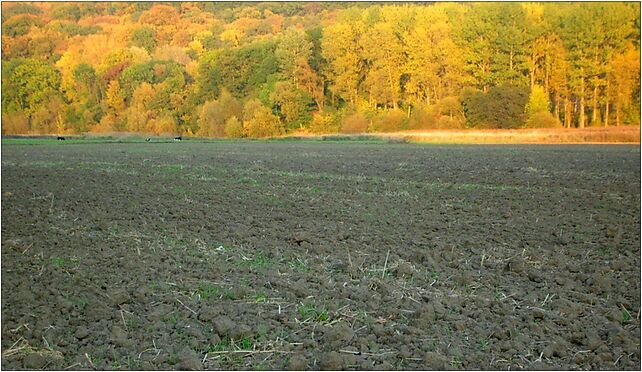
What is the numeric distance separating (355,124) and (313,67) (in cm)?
1116

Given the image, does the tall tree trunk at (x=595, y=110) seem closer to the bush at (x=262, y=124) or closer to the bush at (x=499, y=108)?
the bush at (x=499, y=108)

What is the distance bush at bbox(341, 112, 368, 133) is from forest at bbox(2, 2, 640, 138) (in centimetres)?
12

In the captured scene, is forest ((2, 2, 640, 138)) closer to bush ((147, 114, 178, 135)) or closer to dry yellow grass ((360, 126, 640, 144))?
bush ((147, 114, 178, 135))

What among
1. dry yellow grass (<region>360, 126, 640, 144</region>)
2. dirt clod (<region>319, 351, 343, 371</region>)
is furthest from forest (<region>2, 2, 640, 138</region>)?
dirt clod (<region>319, 351, 343, 371</region>)

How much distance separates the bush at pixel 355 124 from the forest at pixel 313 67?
0.12m

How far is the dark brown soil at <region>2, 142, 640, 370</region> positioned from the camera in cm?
507

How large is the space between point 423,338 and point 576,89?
51.2 m

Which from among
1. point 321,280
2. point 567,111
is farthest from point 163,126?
point 321,280

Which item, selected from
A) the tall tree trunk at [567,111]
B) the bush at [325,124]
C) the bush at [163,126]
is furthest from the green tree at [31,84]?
the tall tree trunk at [567,111]

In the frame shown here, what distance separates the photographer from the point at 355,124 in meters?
58.7

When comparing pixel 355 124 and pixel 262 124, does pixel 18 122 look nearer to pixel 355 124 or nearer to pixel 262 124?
pixel 262 124

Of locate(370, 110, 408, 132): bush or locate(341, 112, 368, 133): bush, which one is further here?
locate(341, 112, 368, 133): bush

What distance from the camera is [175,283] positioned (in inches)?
264

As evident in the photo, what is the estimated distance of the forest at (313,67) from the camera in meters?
51.9
